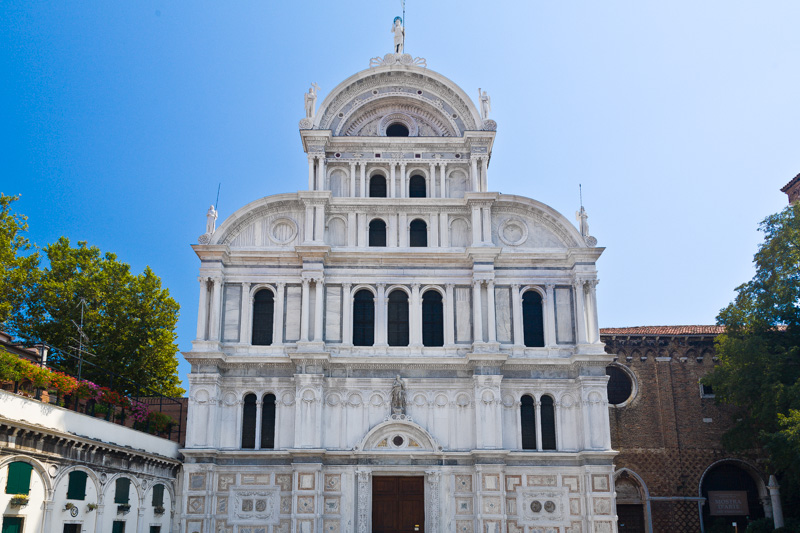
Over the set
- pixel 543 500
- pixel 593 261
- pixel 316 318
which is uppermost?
pixel 593 261

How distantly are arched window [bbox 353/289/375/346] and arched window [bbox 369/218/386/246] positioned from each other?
237 centimetres

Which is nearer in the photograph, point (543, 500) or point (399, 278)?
point (543, 500)

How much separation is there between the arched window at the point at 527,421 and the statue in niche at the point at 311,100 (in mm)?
15504

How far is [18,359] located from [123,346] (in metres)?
15.4

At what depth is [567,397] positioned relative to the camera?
30828mm

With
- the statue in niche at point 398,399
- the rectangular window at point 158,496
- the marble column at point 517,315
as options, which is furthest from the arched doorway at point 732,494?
the rectangular window at point 158,496

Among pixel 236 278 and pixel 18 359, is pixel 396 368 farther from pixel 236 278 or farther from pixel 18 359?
pixel 18 359

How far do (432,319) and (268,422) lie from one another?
782 cm

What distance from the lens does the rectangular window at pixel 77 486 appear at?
2347cm

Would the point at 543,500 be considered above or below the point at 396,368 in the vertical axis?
below

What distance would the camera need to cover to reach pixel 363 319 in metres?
31.9

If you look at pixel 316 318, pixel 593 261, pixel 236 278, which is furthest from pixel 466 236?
pixel 236 278

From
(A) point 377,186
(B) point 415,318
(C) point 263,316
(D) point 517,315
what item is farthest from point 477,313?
(C) point 263,316

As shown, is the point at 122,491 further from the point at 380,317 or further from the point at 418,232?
the point at 418,232
